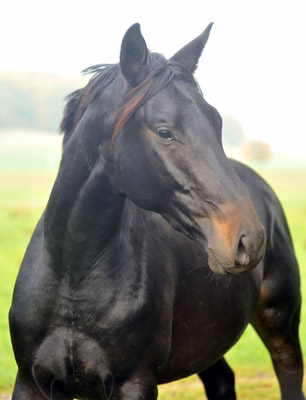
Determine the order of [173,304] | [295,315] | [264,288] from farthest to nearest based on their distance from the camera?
[295,315] → [264,288] → [173,304]

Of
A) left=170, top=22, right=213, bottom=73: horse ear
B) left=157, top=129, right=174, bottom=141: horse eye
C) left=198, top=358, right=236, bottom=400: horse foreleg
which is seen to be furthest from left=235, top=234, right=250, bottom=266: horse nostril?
left=198, top=358, right=236, bottom=400: horse foreleg

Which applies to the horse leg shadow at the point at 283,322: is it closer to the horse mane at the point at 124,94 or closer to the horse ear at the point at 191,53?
the horse ear at the point at 191,53

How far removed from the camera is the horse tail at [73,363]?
3.34 meters

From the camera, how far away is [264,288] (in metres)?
4.82

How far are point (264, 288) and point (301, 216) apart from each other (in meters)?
15.0

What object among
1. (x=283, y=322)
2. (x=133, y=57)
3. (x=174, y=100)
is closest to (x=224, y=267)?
(x=174, y=100)

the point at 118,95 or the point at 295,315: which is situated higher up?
the point at 118,95

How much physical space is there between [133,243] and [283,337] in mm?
2045

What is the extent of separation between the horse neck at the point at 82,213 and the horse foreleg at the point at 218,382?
2012 millimetres

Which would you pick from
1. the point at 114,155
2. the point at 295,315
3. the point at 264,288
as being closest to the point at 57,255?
the point at 114,155

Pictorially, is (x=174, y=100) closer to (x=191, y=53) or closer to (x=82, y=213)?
(x=191, y=53)

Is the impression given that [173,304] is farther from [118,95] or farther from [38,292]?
[118,95]

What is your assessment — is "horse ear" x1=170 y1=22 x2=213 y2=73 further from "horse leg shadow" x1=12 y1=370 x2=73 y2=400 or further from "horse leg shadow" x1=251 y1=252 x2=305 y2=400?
"horse leg shadow" x1=251 y1=252 x2=305 y2=400

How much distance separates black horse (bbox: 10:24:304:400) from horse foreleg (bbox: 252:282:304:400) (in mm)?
944
